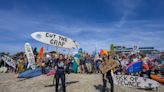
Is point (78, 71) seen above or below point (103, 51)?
below

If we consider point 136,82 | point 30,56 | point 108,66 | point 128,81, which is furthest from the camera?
point 30,56

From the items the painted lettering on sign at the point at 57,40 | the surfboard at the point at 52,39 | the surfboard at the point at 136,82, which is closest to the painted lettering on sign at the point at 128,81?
the surfboard at the point at 136,82

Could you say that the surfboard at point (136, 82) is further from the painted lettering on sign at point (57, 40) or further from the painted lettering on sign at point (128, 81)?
the painted lettering on sign at point (57, 40)

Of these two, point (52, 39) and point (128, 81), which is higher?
Result: point (52, 39)

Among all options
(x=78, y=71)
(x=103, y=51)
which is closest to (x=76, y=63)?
(x=78, y=71)

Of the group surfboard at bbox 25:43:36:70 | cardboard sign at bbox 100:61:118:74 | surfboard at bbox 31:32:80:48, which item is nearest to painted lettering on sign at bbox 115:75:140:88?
cardboard sign at bbox 100:61:118:74

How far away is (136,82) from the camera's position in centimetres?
1347

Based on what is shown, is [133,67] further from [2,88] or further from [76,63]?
[2,88]

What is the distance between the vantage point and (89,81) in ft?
43.9

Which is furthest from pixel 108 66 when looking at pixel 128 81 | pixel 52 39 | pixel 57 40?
pixel 52 39

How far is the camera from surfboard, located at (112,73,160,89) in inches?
520

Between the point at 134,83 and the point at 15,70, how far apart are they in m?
13.7

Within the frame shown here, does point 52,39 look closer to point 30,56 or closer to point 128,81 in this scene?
point 30,56

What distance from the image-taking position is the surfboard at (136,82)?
13.2 meters
